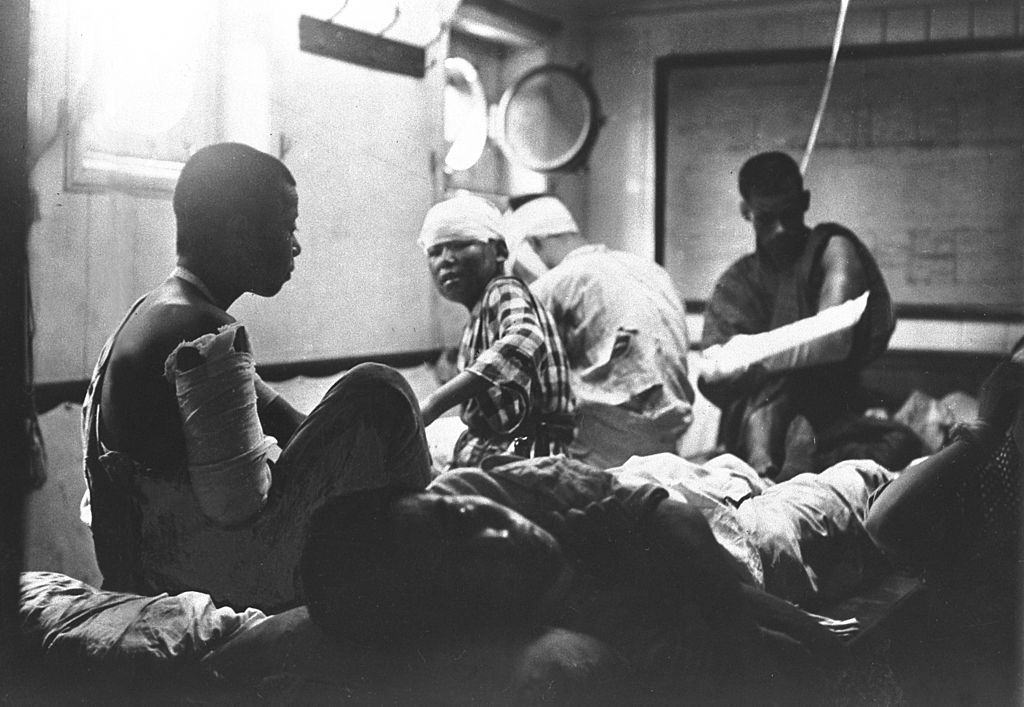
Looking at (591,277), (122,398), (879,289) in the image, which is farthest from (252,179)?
(879,289)

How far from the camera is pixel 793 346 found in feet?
9.05

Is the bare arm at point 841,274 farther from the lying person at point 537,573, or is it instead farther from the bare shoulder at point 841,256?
the lying person at point 537,573

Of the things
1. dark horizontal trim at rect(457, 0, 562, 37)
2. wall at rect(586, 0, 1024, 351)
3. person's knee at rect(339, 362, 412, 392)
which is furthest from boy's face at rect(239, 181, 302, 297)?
wall at rect(586, 0, 1024, 351)

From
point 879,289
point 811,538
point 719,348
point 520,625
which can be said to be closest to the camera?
point 520,625

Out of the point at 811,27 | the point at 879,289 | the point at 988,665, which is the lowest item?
the point at 988,665

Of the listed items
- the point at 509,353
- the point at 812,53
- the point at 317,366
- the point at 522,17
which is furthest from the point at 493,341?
the point at 812,53

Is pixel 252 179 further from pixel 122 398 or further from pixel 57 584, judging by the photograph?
pixel 57 584

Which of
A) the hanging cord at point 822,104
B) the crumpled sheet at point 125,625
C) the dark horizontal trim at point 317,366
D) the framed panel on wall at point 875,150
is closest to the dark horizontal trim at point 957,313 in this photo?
the framed panel on wall at point 875,150

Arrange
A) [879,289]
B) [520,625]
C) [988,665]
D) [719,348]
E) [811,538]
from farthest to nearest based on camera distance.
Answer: [719,348] → [879,289] → [811,538] → [988,665] → [520,625]

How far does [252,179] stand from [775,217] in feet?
4.37

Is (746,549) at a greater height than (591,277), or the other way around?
(591,277)

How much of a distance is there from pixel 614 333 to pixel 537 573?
1.03 metres

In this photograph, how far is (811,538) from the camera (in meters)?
2.33

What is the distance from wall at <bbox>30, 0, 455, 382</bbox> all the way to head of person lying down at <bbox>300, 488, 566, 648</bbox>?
1.24 feet
